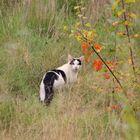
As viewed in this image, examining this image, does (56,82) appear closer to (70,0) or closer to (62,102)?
(62,102)

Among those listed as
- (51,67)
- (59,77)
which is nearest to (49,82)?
(59,77)

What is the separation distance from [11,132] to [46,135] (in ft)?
1.28

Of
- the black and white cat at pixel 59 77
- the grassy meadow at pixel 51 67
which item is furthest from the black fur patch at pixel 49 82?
the grassy meadow at pixel 51 67

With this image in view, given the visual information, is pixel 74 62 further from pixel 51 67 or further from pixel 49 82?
pixel 49 82

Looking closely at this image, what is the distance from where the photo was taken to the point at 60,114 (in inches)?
189

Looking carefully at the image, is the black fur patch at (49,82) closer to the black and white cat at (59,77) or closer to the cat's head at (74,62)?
the black and white cat at (59,77)

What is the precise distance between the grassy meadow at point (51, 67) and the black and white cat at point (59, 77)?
0.10 m

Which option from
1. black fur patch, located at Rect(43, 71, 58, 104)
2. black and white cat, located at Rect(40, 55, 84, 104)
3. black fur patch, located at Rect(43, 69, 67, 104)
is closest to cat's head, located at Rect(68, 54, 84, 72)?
black and white cat, located at Rect(40, 55, 84, 104)

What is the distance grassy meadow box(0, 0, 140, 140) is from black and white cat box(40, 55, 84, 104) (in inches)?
3.9

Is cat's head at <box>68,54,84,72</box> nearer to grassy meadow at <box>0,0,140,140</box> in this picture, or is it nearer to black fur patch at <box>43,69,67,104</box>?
grassy meadow at <box>0,0,140,140</box>

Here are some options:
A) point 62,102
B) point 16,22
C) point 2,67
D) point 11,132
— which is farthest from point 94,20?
point 11,132

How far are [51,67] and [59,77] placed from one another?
252 mm

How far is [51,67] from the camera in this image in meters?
6.41

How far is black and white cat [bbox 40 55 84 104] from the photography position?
5.66 m
